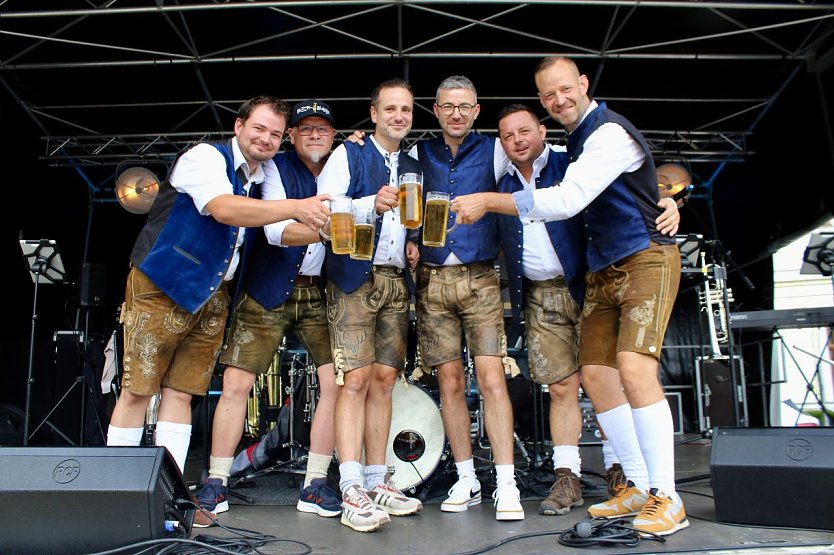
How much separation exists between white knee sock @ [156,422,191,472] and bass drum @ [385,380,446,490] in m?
1.03

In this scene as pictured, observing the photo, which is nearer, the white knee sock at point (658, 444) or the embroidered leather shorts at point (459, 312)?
the white knee sock at point (658, 444)

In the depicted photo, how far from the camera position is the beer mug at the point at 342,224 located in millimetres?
2346

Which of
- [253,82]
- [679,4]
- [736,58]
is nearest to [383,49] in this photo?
[253,82]

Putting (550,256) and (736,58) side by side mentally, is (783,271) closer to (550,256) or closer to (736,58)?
(736,58)

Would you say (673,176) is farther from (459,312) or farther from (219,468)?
(219,468)

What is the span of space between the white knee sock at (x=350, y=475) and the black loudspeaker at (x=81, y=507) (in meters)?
0.90

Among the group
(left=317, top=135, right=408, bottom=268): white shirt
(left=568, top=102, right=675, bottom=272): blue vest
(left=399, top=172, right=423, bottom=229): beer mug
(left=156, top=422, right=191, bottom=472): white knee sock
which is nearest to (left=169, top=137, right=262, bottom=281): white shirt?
(left=317, top=135, right=408, bottom=268): white shirt

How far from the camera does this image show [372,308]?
301cm

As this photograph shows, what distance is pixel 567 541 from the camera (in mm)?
2275

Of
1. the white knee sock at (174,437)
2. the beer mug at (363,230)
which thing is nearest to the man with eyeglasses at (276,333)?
the white knee sock at (174,437)

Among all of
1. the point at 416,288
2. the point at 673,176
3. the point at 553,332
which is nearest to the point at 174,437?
the point at 416,288

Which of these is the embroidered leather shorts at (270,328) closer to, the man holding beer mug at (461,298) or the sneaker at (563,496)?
the man holding beer mug at (461,298)

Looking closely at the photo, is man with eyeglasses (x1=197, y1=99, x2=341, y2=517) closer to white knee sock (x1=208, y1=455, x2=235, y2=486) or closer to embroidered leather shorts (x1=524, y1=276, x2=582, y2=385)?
white knee sock (x1=208, y1=455, x2=235, y2=486)

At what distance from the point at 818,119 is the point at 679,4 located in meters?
1.98
